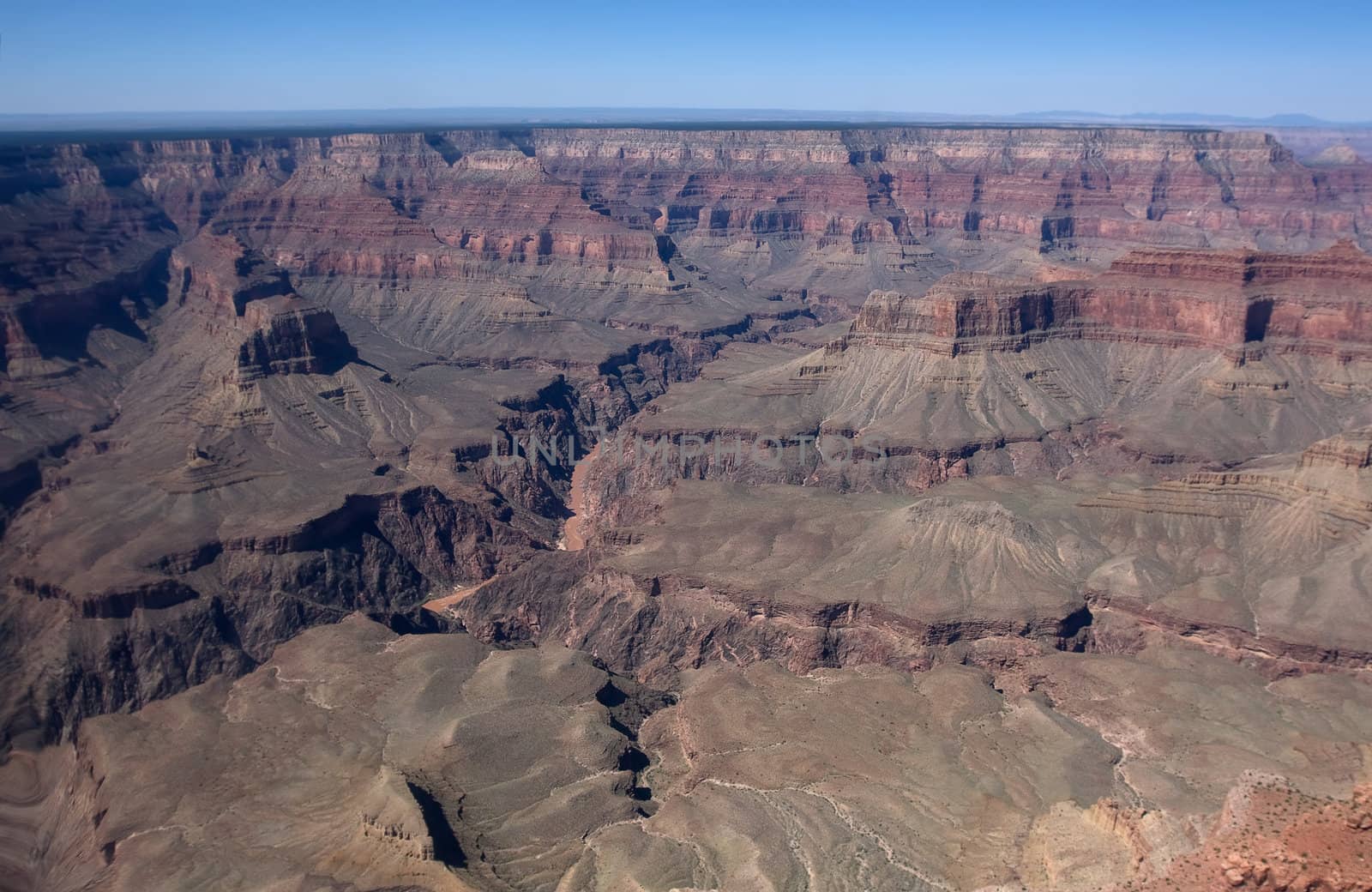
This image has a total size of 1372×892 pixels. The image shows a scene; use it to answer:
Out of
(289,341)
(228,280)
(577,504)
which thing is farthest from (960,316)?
(228,280)

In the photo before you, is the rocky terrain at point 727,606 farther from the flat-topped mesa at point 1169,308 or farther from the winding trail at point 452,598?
the winding trail at point 452,598

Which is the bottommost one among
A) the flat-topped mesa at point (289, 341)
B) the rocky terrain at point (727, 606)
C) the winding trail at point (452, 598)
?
the winding trail at point (452, 598)

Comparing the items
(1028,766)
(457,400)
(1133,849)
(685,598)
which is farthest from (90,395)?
(1133,849)

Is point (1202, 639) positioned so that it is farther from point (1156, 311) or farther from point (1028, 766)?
point (1156, 311)

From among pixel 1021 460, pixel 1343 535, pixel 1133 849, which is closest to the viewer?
pixel 1133 849

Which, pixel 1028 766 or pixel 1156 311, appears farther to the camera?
pixel 1156 311

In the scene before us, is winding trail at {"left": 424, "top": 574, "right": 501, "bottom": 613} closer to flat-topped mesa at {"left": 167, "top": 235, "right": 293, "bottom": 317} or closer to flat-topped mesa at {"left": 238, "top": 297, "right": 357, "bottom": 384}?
flat-topped mesa at {"left": 238, "top": 297, "right": 357, "bottom": 384}

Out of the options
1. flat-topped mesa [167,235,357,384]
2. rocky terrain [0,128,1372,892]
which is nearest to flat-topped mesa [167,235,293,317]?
flat-topped mesa [167,235,357,384]

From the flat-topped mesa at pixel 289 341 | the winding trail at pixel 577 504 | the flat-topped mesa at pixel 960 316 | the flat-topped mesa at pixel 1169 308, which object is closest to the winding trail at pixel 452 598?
the winding trail at pixel 577 504
